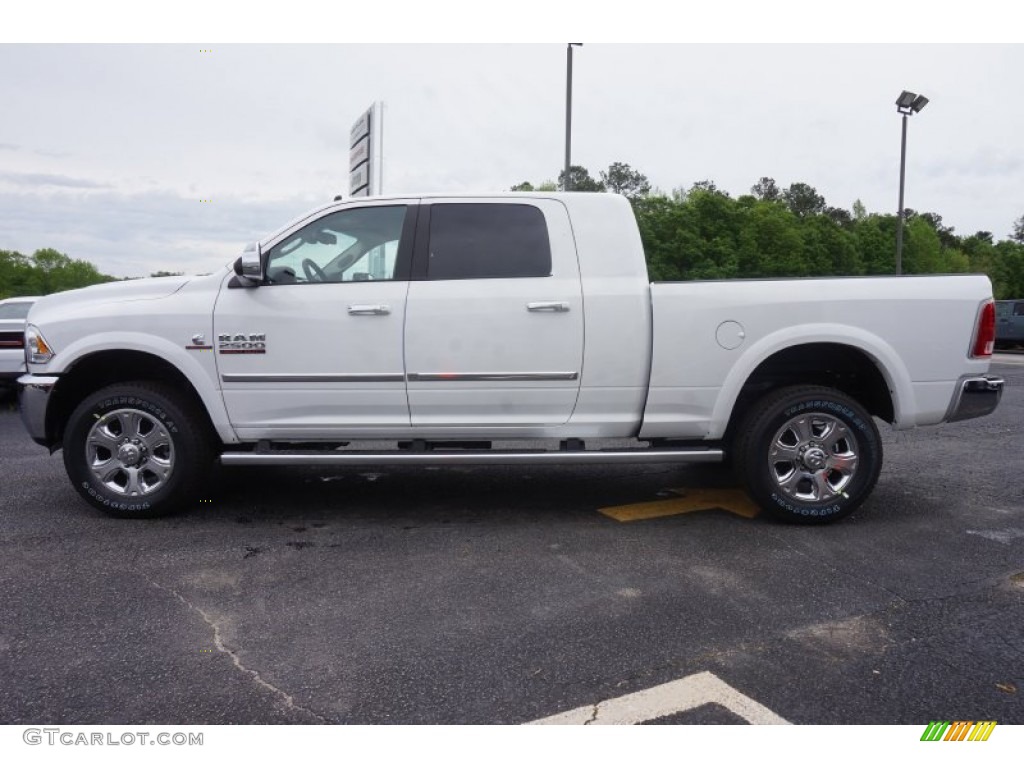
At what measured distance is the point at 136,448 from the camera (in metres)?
4.72

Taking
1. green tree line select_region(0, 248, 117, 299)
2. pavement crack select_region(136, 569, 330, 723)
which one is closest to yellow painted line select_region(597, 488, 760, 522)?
pavement crack select_region(136, 569, 330, 723)

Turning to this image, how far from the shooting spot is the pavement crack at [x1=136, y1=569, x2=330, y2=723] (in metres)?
2.55

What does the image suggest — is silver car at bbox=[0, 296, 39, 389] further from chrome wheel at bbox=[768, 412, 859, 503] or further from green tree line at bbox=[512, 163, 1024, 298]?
green tree line at bbox=[512, 163, 1024, 298]

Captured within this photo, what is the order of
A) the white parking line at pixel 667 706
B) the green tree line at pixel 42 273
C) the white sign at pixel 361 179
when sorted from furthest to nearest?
1. the green tree line at pixel 42 273
2. the white sign at pixel 361 179
3. the white parking line at pixel 667 706

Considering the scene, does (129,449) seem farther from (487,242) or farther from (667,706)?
(667,706)

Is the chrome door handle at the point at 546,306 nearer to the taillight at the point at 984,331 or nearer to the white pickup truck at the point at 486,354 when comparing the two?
the white pickup truck at the point at 486,354

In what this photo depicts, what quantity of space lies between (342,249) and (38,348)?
6.34 feet

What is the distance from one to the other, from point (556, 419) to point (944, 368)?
229 cm

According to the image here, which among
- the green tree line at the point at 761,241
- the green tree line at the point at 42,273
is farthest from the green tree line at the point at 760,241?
the green tree line at the point at 42,273

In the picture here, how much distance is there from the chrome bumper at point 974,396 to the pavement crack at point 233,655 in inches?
157

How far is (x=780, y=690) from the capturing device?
8.69 ft

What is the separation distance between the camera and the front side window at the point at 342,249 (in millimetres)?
4715

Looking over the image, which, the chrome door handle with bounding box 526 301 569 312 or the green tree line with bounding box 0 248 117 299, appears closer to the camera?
the chrome door handle with bounding box 526 301 569 312

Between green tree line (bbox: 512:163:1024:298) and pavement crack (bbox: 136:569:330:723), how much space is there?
43.6 meters
